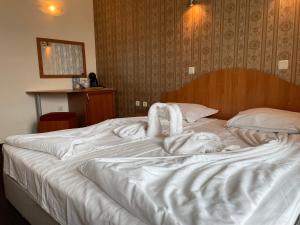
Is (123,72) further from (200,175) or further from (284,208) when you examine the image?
(284,208)

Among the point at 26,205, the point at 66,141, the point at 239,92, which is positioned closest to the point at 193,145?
the point at 66,141

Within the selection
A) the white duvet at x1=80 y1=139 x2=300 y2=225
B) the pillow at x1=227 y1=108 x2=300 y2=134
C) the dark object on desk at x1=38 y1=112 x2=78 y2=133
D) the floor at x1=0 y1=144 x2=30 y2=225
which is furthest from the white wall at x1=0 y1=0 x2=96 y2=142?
the pillow at x1=227 y1=108 x2=300 y2=134

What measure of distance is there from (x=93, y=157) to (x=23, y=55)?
9.68 ft

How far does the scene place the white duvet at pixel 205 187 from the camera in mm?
716

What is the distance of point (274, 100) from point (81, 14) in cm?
351

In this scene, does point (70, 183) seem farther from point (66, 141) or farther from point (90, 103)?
point (90, 103)

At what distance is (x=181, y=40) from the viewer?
2.98m

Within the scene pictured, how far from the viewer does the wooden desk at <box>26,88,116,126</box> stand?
3484 millimetres

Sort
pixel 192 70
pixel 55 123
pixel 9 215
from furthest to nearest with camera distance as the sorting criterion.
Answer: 1. pixel 55 123
2. pixel 192 70
3. pixel 9 215

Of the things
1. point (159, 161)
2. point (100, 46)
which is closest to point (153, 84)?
point (100, 46)

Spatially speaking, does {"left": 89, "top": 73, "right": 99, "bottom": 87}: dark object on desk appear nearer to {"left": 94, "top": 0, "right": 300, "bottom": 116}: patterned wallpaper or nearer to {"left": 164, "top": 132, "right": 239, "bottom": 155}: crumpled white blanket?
{"left": 94, "top": 0, "right": 300, "bottom": 116}: patterned wallpaper

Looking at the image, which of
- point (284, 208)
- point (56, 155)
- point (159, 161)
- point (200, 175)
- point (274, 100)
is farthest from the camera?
point (274, 100)

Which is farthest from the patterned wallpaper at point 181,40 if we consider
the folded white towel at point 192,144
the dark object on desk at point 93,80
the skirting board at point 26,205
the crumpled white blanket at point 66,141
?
the skirting board at point 26,205

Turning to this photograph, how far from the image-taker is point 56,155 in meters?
1.37
